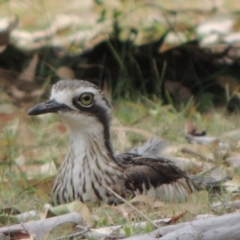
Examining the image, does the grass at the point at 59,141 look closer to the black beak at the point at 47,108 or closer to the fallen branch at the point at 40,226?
the fallen branch at the point at 40,226

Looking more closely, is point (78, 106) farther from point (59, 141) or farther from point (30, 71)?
point (30, 71)

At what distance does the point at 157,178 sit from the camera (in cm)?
611

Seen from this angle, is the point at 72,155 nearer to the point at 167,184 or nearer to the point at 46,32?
the point at 167,184

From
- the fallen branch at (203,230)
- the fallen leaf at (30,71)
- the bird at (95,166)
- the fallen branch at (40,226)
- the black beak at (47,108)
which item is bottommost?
the fallen branch at (203,230)

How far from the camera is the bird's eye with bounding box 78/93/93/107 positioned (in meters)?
6.11

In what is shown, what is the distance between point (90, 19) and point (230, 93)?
9.61 feet

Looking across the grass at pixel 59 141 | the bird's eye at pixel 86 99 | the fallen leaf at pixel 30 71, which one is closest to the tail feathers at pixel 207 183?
the grass at pixel 59 141

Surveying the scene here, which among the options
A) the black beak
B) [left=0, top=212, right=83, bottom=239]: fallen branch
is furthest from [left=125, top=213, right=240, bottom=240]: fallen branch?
the black beak

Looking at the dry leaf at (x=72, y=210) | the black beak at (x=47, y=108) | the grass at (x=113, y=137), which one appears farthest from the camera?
the black beak at (x=47, y=108)

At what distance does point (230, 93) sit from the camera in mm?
8867

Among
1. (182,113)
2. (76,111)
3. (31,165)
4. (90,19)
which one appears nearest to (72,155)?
(76,111)

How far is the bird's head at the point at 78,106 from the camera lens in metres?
6.00

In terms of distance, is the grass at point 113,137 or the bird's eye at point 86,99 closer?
the grass at point 113,137

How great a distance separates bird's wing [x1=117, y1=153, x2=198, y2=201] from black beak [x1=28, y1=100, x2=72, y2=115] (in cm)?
55
